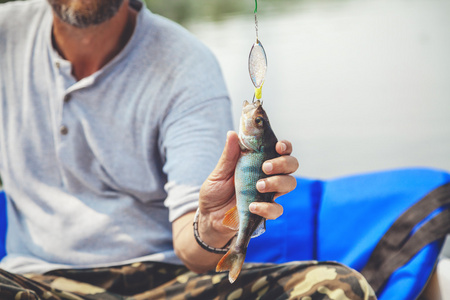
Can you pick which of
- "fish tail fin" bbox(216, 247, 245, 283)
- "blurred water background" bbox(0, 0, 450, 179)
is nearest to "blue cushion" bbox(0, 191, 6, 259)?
"fish tail fin" bbox(216, 247, 245, 283)

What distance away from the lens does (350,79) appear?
10078 mm

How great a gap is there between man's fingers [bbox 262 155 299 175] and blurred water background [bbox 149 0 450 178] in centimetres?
458

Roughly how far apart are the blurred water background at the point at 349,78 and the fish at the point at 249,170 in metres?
4.64

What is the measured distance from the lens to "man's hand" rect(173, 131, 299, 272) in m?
1.30

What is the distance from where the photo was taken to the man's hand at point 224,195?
1.30 metres

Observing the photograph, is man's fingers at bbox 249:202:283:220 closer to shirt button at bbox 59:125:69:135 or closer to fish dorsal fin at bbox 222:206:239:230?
fish dorsal fin at bbox 222:206:239:230

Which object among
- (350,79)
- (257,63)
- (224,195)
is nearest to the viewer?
(257,63)

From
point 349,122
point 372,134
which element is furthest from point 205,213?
point 349,122

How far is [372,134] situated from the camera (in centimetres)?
721

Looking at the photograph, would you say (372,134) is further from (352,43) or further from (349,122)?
(352,43)

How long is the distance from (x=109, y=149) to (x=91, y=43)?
0.45 m

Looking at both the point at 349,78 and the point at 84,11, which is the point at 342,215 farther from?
the point at 349,78

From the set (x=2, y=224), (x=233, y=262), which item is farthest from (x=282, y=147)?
(x=2, y=224)

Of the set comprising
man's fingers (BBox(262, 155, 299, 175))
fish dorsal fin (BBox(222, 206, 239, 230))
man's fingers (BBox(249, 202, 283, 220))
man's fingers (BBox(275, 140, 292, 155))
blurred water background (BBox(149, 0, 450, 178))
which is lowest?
blurred water background (BBox(149, 0, 450, 178))
